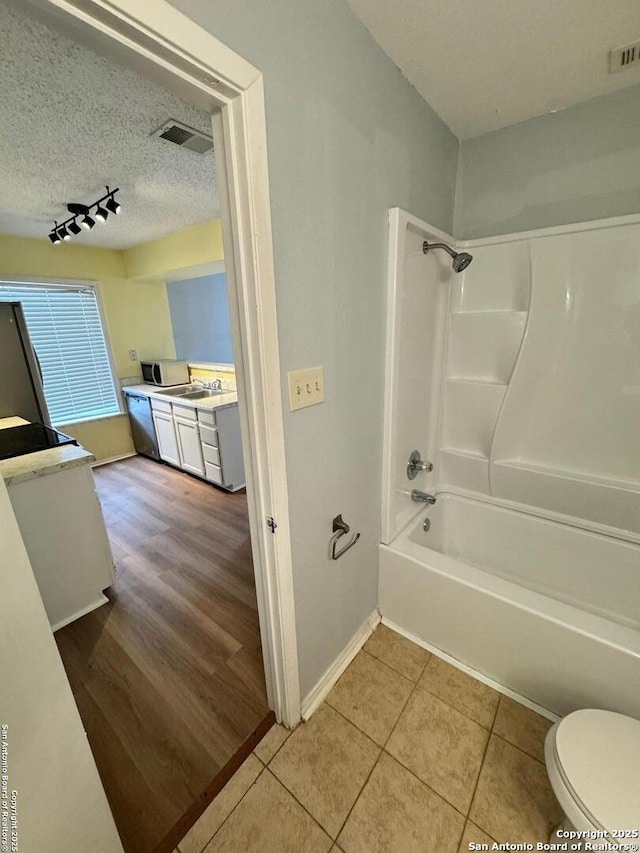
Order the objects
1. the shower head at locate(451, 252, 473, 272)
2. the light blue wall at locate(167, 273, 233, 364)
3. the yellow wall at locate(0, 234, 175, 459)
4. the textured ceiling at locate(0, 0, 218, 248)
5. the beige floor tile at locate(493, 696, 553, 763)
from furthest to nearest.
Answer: the light blue wall at locate(167, 273, 233, 364) → the yellow wall at locate(0, 234, 175, 459) → the shower head at locate(451, 252, 473, 272) → the beige floor tile at locate(493, 696, 553, 763) → the textured ceiling at locate(0, 0, 218, 248)

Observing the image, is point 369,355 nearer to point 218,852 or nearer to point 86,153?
point 218,852

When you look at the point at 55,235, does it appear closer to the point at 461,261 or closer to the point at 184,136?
the point at 184,136

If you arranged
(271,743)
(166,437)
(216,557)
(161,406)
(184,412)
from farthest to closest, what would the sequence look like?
1. (166,437)
2. (161,406)
3. (184,412)
4. (216,557)
5. (271,743)

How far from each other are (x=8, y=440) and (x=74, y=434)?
1933 mm

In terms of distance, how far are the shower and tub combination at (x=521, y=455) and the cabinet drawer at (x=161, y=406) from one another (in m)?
2.69

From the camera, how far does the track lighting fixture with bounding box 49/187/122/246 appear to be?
2.20 metres

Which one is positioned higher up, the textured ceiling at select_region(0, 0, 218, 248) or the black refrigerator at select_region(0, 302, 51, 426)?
the textured ceiling at select_region(0, 0, 218, 248)

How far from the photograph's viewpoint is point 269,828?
3.43 feet

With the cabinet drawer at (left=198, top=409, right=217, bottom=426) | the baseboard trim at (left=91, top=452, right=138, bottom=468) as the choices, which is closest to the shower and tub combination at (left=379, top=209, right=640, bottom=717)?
the cabinet drawer at (left=198, top=409, right=217, bottom=426)

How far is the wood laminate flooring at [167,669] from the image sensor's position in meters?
1.15

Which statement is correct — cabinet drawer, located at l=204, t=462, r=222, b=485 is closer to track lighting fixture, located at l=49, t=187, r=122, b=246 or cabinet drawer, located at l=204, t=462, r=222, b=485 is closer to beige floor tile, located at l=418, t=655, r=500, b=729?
track lighting fixture, located at l=49, t=187, r=122, b=246

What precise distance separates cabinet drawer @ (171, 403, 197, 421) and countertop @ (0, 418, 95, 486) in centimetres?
132

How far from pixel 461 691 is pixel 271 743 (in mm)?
816

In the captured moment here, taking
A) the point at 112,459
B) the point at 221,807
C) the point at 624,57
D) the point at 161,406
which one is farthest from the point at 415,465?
the point at 112,459
